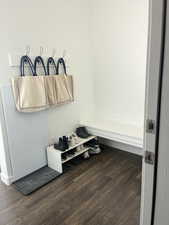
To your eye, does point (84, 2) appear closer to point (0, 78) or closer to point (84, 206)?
point (0, 78)

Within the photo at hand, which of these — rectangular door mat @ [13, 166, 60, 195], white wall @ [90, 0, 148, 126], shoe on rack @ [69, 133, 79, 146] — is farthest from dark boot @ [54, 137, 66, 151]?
white wall @ [90, 0, 148, 126]

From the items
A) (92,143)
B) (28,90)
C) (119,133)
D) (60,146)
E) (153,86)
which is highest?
(153,86)

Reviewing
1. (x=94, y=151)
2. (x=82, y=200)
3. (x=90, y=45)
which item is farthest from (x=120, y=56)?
(x=82, y=200)

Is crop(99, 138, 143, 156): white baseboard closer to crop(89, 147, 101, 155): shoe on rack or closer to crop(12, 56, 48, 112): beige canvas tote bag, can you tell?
crop(89, 147, 101, 155): shoe on rack

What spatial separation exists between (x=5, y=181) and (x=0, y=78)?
4.21ft

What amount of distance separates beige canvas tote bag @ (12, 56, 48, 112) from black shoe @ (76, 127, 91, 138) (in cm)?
88

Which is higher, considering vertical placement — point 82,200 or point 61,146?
point 61,146

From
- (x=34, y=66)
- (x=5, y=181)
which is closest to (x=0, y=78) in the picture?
(x=34, y=66)

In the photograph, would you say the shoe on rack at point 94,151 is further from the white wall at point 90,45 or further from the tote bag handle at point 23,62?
the tote bag handle at point 23,62

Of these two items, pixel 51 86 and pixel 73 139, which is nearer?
pixel 51 86

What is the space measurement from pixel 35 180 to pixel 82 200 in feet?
2.28

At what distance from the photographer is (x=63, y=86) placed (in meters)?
2.54

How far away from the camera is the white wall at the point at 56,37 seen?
6.59ft

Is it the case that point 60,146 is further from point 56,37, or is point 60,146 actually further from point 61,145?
point 56,37
